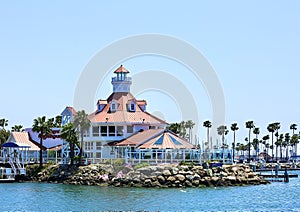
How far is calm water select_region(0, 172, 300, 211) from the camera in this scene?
167ft

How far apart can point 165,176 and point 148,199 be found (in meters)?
13.2

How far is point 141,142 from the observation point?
80.9 m

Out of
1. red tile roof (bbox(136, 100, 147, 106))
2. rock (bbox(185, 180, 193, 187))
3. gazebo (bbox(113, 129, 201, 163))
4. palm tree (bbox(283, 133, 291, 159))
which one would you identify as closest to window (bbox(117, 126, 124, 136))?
gazebo (bbox(113, 129, 201, 163))

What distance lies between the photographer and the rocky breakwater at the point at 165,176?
2714 inches

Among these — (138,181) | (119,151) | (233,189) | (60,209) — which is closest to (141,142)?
(119,151)

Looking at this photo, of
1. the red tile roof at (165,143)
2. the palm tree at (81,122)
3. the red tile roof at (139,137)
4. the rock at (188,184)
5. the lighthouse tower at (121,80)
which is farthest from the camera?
the lighthouse tower at (121,80)

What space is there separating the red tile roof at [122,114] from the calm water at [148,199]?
65.6 feet

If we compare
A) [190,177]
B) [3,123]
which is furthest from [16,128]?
[190,177]

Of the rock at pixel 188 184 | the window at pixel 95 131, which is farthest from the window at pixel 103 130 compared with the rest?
the rock at pixel 188 184

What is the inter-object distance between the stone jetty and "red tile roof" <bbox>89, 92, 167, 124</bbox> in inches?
507

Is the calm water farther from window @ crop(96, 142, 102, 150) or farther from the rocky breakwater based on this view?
window @ crop(96, 142, 102, 150)

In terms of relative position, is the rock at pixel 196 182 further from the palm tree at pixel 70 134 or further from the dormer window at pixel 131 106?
the dormer window at pixel 131 106

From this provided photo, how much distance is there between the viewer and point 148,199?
56.2 metres

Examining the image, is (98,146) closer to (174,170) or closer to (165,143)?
(165,143)
